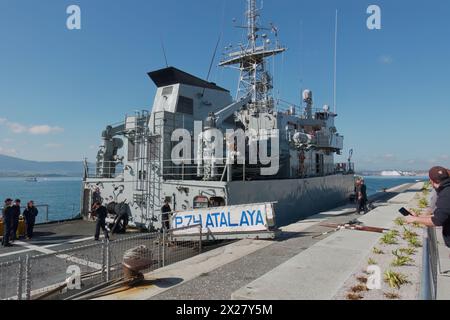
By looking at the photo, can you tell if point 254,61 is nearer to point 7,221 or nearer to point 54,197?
point 7,221

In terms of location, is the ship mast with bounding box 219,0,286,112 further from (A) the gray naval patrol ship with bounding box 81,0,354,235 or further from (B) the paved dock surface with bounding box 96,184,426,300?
(B) the paved dock surface with bounding box 96,184,426,300

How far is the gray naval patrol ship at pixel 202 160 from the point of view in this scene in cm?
1354

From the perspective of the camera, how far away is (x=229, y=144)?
13.2 metres

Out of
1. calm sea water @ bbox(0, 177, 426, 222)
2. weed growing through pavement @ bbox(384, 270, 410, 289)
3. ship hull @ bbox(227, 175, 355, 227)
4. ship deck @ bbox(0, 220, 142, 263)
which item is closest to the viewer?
weed growing through pavement @ bbox(384, 270, 410, 289)

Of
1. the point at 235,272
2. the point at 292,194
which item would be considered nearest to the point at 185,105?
the point at 292,194

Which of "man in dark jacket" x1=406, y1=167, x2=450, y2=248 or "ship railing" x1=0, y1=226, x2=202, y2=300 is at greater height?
"man in dark jacket" x1=406, y1=167, x2=450, y2=248

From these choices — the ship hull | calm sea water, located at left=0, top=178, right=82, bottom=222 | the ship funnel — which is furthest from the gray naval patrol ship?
calm sea water, located at left=0, top=178, right=82, bottom=222

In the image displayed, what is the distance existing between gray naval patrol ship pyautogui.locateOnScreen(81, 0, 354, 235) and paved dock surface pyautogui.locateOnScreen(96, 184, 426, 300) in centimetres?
393

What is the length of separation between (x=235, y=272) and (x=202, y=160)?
8.19 metres

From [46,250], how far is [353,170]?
2695 cm

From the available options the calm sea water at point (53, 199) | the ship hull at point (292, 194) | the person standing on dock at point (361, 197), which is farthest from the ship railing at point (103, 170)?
the person standing on dock at point (361, 197)

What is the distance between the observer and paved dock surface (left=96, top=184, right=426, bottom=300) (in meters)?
5.24

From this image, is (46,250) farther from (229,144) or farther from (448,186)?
(448,186)
